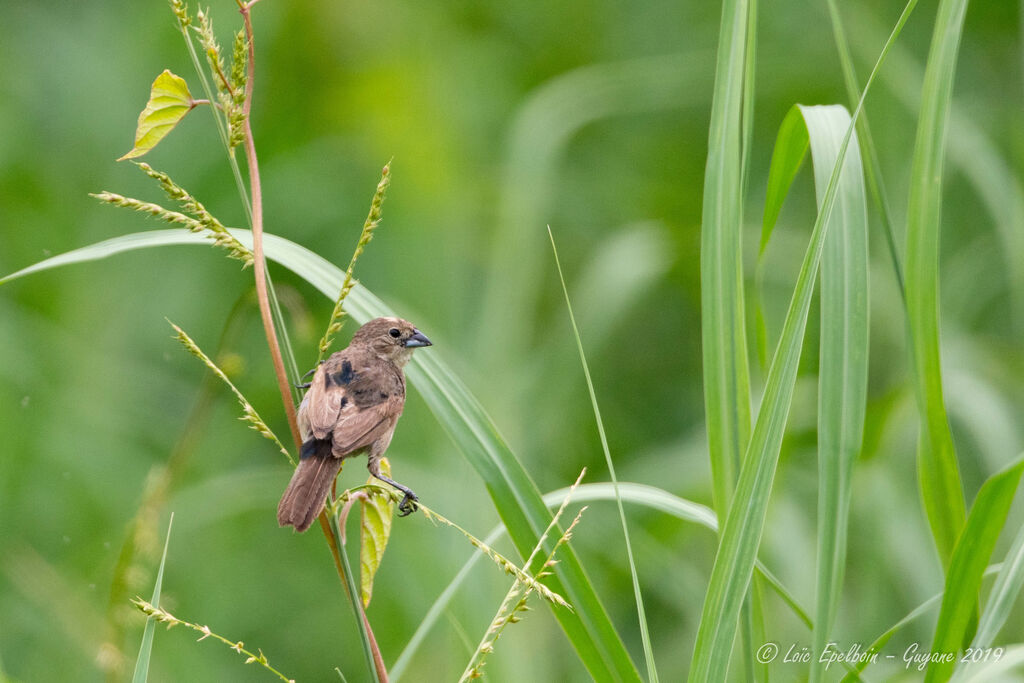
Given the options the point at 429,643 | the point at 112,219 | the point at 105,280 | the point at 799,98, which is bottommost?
the point at 429,643

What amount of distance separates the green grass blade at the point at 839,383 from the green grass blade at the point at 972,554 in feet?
0.55

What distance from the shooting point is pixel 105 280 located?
13.9 feet

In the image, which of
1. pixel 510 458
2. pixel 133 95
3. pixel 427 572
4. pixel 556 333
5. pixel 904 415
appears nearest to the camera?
pixel 510 458

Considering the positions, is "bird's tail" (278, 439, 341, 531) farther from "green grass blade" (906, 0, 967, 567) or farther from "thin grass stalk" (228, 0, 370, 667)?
"green grass blade" (906, 0, 967, 567)

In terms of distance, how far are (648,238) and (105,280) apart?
2484 mm

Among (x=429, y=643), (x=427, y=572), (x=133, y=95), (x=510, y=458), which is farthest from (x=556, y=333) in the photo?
(x=510, y=458)

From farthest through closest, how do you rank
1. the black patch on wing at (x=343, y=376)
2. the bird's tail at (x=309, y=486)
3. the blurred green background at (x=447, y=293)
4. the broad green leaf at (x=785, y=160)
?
the blurred green background at (x=447, y=293) < the broad green leaf at (x=785, y=160) < the black patch on wing at (x=343, y=376) < the bird's tail at (x=309, y=486)

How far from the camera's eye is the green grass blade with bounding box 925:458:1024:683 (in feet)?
4.76

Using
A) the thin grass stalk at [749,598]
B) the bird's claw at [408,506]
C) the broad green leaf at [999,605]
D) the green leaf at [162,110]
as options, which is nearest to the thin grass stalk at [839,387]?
the thin grass stalk at [749,598]

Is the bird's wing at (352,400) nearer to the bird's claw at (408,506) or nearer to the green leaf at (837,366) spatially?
the bird's claw at (408,506)

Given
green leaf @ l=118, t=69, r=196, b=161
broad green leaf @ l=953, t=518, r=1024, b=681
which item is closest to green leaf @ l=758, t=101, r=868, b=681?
broad green leaf @ l=953, t=518, r=1024, b=681

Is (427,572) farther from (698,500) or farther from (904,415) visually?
(904,415)

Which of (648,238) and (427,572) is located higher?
(648,238)

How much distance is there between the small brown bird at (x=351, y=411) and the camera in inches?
48.3
